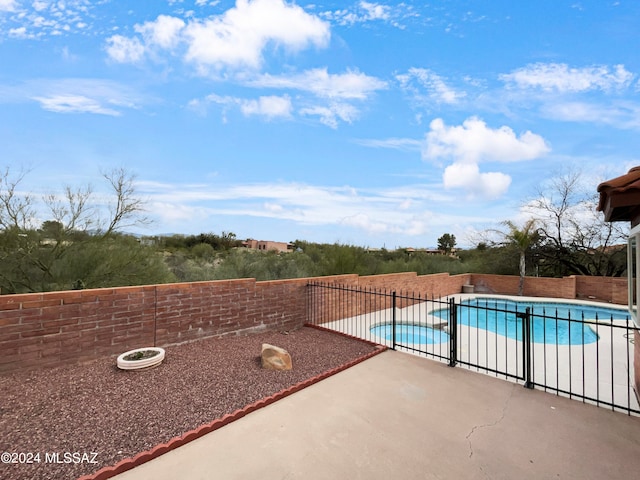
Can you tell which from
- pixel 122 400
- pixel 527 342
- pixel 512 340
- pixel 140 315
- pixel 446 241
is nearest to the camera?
pixel 122 400

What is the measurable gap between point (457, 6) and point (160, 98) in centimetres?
774

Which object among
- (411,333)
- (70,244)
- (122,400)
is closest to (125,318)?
(122,400)

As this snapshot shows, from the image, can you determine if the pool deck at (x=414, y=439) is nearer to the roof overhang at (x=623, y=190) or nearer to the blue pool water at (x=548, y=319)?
the roof overhang at (x=623, y=190)

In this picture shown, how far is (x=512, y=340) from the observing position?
7129 mm

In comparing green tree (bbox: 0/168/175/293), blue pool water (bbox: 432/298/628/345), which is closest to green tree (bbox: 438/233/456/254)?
blue pool water (bbox: 432/298/628/345)

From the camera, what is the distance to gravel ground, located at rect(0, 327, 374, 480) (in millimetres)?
2488

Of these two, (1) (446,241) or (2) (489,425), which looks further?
(1) (446,241)

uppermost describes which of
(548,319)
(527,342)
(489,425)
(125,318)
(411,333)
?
(125,318)

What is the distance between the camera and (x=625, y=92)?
287 inches

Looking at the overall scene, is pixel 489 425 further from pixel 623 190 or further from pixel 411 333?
pixel 411 333

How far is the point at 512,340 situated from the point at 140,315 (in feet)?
26.6

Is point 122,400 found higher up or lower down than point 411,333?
higher up

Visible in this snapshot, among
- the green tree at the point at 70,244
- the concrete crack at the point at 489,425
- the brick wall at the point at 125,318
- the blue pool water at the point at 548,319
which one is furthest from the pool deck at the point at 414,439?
the blue pool water at the point at 548,319

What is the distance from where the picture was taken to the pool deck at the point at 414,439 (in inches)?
90.5
